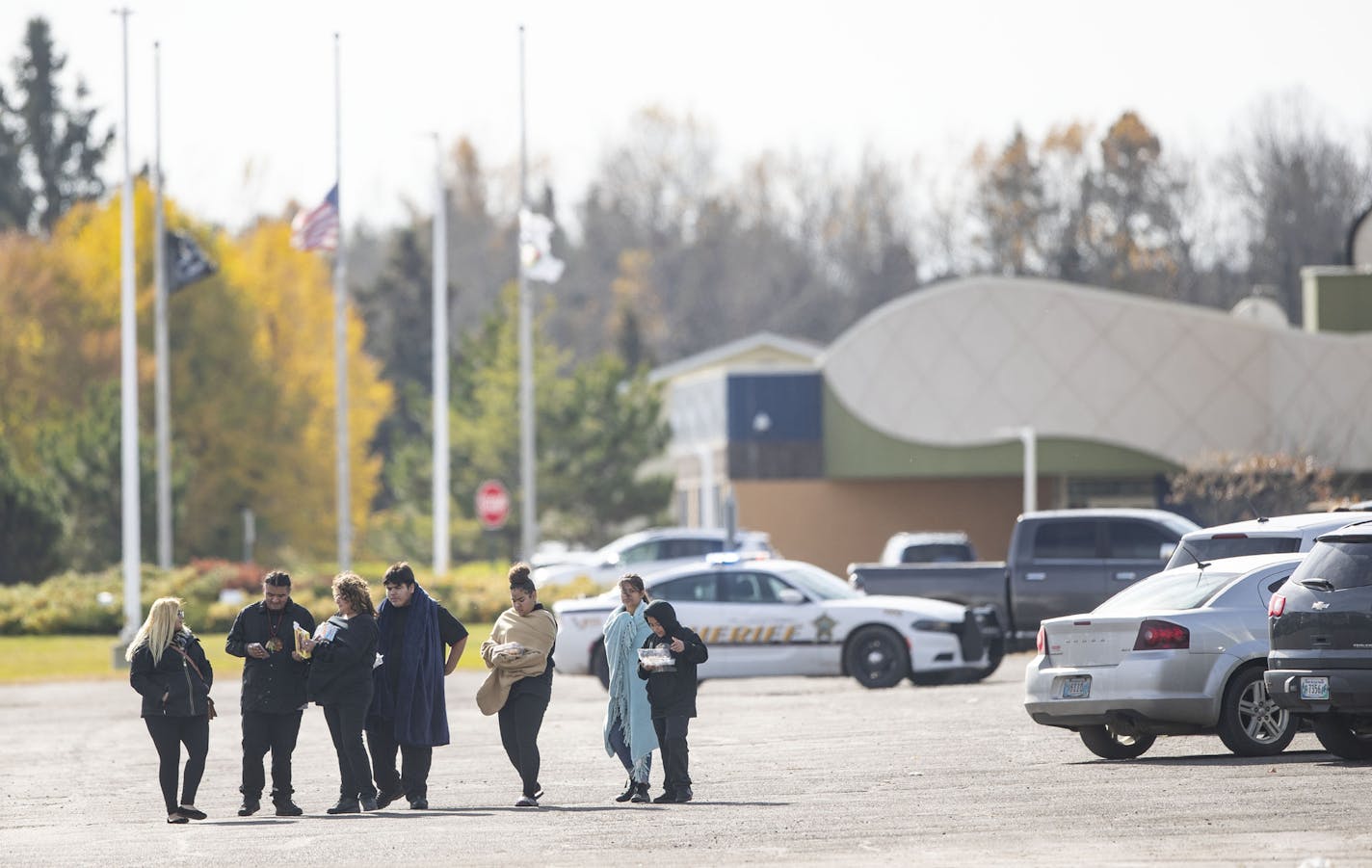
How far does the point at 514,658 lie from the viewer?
1563 cm

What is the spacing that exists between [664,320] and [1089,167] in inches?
829

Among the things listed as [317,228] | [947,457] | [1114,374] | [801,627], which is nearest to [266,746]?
[801,627]

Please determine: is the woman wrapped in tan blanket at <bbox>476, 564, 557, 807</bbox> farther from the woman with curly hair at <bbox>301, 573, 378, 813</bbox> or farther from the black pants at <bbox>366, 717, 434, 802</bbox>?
the woman with curly hair at <bbox>301, 573, 378, 813</bbox>

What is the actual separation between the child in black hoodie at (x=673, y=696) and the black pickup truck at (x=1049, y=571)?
12.5 m

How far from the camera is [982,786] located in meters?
15.4

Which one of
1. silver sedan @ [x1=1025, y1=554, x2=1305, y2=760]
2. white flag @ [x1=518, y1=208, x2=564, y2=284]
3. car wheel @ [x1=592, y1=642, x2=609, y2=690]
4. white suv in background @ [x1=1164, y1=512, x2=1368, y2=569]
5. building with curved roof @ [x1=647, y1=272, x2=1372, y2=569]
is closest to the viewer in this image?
silver sedan @ [x1=1025, y1=554, x2=1305, y2=760]

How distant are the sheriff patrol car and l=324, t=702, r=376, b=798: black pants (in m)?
11.3

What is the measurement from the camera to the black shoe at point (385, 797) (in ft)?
51.3

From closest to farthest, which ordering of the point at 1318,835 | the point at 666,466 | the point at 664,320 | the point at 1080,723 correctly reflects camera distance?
the point at 1318,835 → the point at 1080,723 → the point at 666,466 → the point at 664,320

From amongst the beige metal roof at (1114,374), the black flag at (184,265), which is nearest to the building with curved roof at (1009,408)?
the beige metal roof at (1114,374)

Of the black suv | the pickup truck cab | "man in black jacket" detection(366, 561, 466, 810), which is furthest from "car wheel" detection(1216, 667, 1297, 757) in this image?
the pickup truck cab

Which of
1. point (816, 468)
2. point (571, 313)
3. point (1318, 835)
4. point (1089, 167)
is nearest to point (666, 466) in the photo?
point (816, 468)

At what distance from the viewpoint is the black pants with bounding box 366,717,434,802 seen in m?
15.7

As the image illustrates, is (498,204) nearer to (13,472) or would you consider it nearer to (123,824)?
(13,472)
